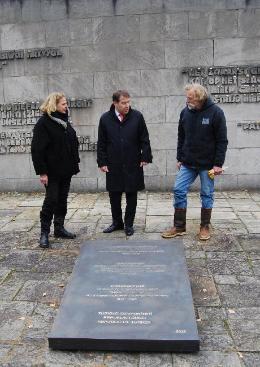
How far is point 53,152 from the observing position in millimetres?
4941

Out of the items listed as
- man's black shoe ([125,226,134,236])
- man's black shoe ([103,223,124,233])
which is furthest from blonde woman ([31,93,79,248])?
man's black shoe ([125,226,134,236])

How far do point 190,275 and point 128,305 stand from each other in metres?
1.29

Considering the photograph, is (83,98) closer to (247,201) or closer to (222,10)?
(222,10)

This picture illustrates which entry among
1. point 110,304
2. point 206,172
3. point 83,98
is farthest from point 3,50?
point 110,304

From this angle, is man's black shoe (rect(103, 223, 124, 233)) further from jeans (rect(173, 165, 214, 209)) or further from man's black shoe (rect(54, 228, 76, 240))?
jeans (rect(173, 165, 214, 209))

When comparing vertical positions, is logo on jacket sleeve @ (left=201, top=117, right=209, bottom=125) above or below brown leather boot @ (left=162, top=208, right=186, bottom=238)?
above

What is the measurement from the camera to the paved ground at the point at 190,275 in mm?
2916

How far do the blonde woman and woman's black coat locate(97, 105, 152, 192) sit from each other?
422 mm

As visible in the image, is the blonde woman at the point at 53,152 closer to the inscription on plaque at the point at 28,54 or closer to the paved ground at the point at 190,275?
the paved ground at the point at 190,275

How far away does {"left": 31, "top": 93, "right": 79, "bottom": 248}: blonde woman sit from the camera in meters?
4.83

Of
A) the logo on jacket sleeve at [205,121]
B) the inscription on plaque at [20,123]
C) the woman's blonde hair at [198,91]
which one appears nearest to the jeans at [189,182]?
the logo on jacket sleeve at [205,121]

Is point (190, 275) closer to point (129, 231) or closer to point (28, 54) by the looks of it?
point (129, 231)

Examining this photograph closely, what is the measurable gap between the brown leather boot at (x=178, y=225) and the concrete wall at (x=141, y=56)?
2.67 meters

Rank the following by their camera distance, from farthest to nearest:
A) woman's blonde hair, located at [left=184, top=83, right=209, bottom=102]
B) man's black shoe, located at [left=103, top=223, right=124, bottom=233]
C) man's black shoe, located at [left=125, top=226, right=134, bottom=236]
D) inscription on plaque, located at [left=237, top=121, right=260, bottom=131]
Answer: inscription on plaque, located at [left=237, top=121, right=260, bottom=131] → man's black shoe, located at [left=103, top=223, right=124, bottom=233] → man's black shoe, located at [left=125, top=226, right=134, bottom=236] → woman's blonde hair, located at [left=184, top=83, right=209, bottom=102]
